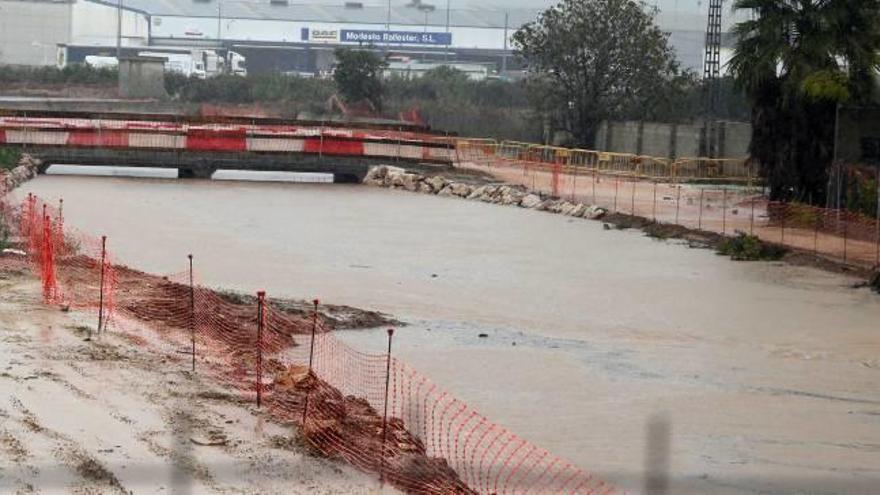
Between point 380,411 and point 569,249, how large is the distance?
64.7 feet

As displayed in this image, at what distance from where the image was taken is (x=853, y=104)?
126 ft

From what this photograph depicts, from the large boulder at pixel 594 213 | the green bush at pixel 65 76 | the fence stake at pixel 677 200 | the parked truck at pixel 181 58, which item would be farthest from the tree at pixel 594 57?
the parked truck at pixel 181 58

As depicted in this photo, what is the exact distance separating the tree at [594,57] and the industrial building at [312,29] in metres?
71.1

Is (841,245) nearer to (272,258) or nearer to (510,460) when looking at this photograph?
(272,258)

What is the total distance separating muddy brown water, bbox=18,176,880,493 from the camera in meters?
15.8

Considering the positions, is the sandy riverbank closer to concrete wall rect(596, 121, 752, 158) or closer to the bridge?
the bridge

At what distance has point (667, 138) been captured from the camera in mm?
60375

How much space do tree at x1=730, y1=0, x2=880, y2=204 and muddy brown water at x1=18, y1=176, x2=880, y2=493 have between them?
463cm

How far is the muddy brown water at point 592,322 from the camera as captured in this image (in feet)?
51.9

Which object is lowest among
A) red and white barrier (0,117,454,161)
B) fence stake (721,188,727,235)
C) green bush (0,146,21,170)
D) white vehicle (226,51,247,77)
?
fence stake (721,188,727,235)

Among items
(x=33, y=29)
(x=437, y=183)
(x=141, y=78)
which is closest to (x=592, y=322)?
(x=437, y=183)

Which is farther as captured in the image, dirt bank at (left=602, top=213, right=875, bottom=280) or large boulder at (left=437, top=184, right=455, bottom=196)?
large boulder at (left=437, top=184, right=455, bottom=196)

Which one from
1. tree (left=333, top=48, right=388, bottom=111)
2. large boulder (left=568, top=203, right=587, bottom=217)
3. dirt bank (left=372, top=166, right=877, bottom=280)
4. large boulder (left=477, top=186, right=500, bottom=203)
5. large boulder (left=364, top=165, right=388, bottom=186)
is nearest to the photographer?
dirt bank (left=372, top=166, right=877, bottom=280)

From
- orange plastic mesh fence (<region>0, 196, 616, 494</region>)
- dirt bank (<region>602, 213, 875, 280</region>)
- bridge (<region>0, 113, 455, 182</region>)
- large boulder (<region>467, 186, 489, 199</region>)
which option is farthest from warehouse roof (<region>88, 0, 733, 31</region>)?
orange plastic mesh fence (<region>0, 196, 616, 494</region>)
